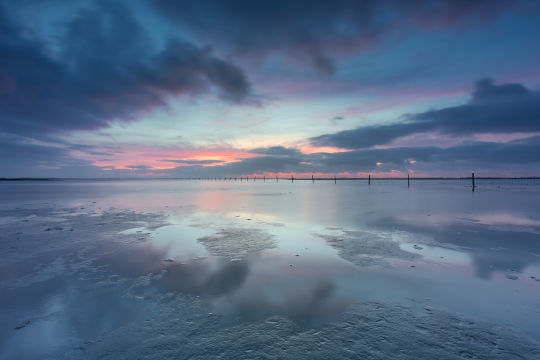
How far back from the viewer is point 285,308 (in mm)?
4652

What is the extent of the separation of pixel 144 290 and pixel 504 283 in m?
8.36

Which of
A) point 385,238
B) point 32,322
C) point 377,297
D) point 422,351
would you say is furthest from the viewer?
point 385,238

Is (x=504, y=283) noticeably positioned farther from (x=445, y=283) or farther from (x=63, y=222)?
(x=63, y=222)

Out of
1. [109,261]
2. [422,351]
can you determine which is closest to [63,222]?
[109,261]

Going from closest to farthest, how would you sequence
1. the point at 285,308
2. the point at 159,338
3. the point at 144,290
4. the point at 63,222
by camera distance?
the point at 159,338 → the point at 285,308 → the point at 144,290 → the point at 63,222

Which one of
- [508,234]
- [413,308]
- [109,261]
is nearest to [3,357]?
[109,261]

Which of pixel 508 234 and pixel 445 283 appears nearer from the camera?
pixel 445 283

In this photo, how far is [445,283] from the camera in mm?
5785

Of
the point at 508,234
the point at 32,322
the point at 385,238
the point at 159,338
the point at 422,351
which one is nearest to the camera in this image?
the point at 422,351

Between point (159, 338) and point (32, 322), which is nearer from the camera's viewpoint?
point (159, 338)

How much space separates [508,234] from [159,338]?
14.4 meters

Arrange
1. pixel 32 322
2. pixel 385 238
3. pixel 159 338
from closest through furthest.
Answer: pixel 159 338 < pixel 32 322 < pixel 385 238

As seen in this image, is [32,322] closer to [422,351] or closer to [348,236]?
[422,351]

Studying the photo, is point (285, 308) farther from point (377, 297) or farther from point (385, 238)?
point (385, 238)
